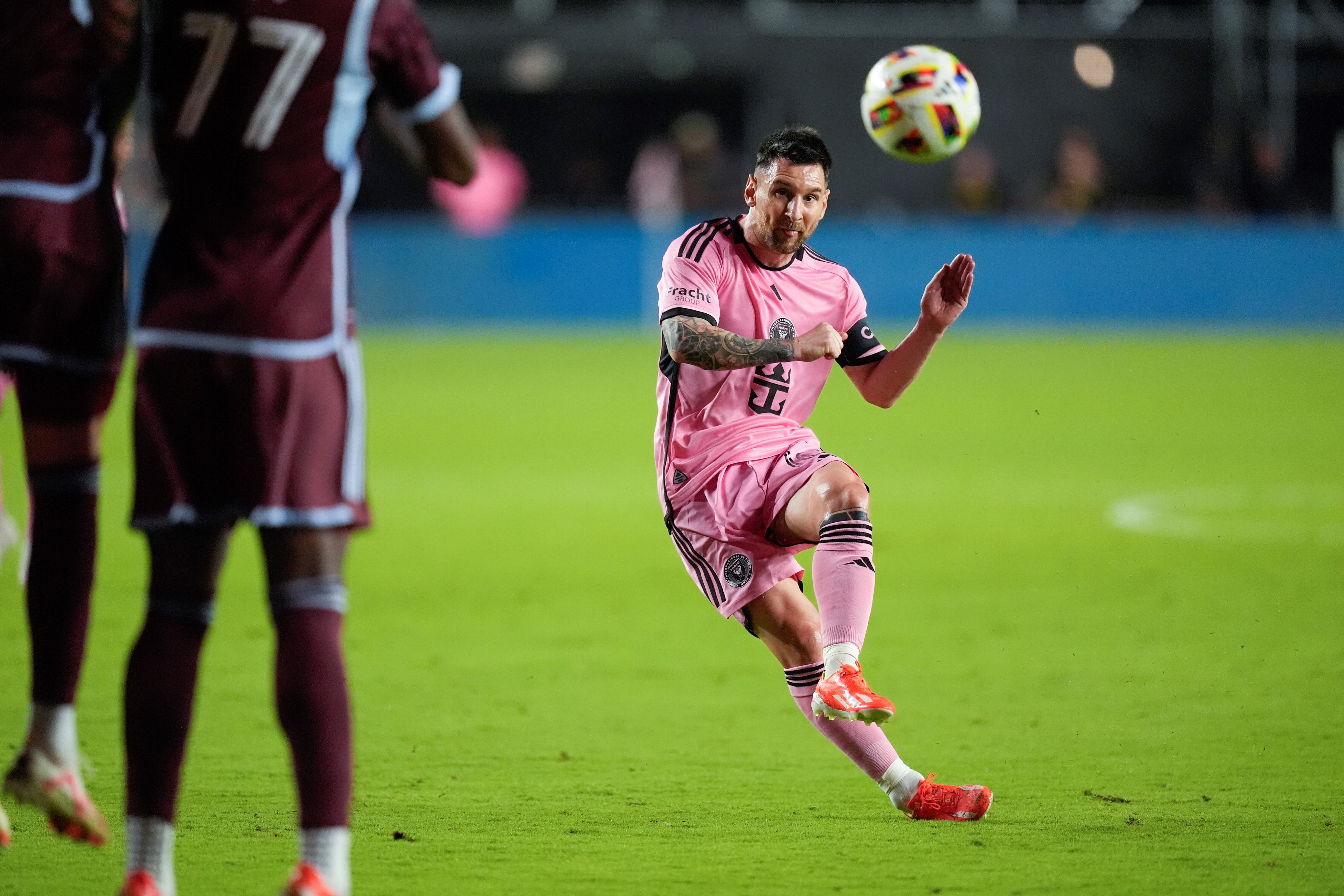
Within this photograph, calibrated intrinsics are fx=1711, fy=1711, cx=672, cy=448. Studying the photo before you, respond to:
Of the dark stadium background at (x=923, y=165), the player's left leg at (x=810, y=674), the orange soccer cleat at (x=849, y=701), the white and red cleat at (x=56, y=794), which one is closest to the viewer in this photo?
the white and red cleat at (x=56, y=794)

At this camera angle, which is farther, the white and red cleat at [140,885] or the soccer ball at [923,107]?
the soccer ball at [923,107]

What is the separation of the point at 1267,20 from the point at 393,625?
22521 millimetres

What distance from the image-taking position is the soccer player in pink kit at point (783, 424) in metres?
4.76

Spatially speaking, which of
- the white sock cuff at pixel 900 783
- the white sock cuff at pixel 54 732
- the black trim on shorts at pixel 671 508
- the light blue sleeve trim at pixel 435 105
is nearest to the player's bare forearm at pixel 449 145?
the light blue sleeve trim at pixel 435 105

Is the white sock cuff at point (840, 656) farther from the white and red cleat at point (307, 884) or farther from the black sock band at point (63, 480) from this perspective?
the black sock band at point (63, 480)

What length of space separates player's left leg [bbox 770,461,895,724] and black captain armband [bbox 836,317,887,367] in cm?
47

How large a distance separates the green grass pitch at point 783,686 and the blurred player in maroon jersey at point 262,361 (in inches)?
26.8

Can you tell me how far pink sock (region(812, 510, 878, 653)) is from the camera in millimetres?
4648

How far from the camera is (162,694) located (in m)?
3.56

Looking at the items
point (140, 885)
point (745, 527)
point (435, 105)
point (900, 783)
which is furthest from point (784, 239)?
point (140, 885)

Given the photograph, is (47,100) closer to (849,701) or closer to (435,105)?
(435,105)

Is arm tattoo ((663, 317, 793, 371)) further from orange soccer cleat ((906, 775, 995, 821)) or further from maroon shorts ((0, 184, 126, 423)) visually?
maroon shorts ((0, 184, 126, 423))

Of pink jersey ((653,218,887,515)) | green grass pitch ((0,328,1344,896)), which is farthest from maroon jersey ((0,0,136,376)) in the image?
pink jersey ((653,218,887,515))

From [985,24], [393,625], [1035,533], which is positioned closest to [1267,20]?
[985,24]
